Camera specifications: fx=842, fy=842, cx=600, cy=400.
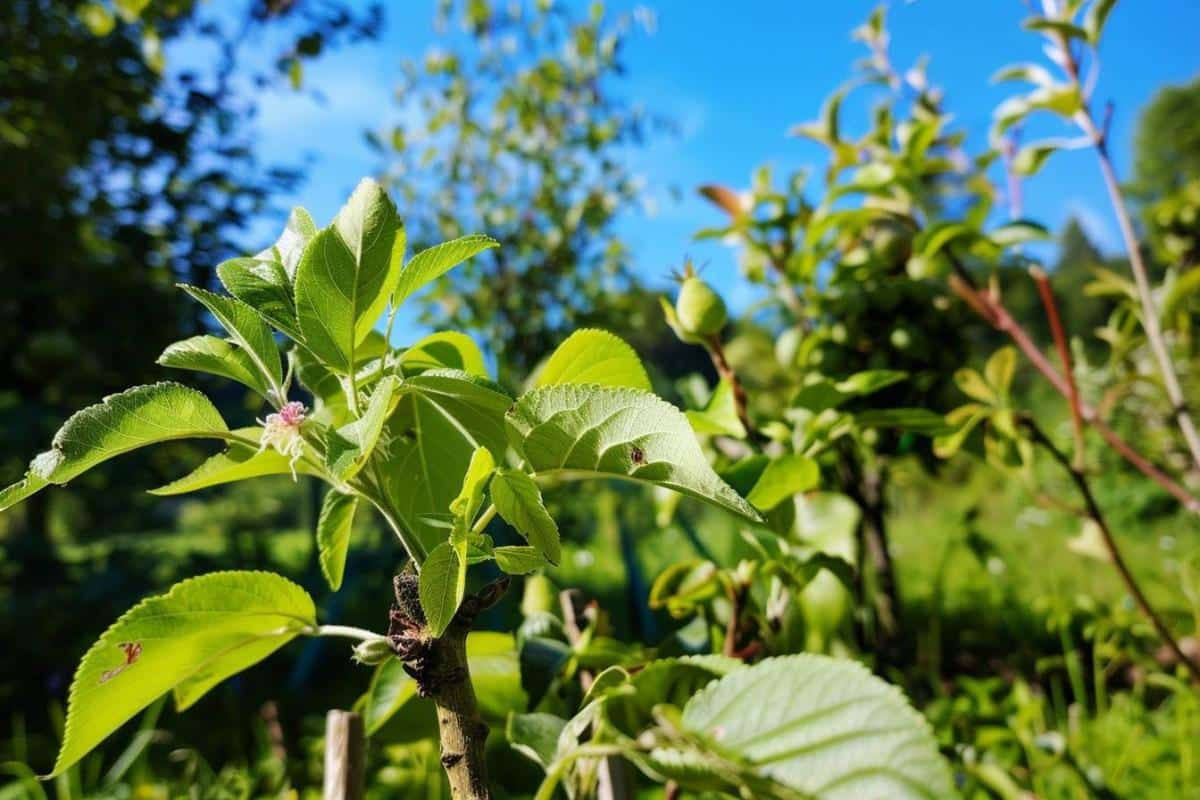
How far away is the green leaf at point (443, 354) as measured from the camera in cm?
40

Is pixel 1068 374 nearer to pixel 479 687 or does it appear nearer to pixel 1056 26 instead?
pixel 1056 26

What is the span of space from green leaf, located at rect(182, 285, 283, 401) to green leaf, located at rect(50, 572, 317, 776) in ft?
0.26

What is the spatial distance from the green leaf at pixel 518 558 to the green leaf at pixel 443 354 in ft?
0.39

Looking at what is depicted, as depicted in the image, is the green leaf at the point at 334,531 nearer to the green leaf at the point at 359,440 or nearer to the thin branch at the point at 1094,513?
the green leaf at the point at 359,440

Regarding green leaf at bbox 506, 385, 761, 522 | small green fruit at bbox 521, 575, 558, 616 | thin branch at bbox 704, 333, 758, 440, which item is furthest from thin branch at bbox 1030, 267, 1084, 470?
green leaf at bbox 506, 385, 761, 522

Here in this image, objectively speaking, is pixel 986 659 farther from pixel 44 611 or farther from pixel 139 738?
pixel 44 611

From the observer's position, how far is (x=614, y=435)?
281 mm

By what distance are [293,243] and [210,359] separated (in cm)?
6

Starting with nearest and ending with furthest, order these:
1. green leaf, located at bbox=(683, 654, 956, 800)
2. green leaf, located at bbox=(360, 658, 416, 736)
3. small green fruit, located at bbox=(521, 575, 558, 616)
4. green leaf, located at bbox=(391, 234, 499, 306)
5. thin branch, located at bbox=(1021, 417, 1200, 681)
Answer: green leaf, located at bbox=(683, 654, 956, 800), green leaf, located at bbox=(391, 234, 499, 306), green leaf, located at bbox=(360, 658, 416, 736), small green fruit, located at bbox=(521, 575, 558, 616), thin branch, located at bbox=(1021, 417, 1200, 681)

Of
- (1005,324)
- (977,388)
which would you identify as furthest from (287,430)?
(1005,324)

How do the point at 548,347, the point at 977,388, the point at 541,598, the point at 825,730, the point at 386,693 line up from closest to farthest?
the point at 825,730 → the point at 386,693 → the point at 541,598 → the point at 977,388 → the point at 548,347

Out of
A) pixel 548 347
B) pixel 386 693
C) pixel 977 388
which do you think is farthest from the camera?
pixel 548 347

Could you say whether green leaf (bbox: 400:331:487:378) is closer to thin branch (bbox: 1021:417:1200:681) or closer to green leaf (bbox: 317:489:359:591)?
green leaf (bbox: 317:489:359:591)

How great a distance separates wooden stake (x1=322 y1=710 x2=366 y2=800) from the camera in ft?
1.28
